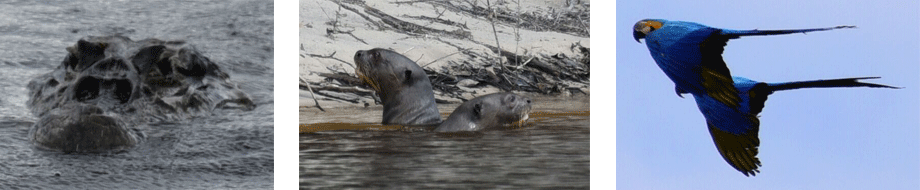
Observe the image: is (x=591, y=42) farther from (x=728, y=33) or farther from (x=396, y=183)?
(x=396, y=183)

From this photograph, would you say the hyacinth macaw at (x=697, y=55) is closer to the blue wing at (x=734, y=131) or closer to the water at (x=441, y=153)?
the blue wing at (x=734, y=131)

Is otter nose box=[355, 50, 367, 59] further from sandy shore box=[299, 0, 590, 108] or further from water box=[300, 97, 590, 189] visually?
water box=[300, 97, 590, 189]

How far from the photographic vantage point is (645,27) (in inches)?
233

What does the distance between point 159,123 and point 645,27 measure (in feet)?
8.08

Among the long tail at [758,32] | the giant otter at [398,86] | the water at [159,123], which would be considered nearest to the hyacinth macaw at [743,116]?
the long tail at [758,32]

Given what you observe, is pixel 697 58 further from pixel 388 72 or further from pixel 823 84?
pixel 388 72

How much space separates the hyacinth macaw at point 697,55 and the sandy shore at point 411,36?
1.33ft

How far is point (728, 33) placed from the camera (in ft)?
19.2

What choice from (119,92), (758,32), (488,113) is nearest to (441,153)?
(488,113)

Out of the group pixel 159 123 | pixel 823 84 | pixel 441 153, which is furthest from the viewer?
pixel 823 84

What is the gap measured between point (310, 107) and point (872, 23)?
2.85 m

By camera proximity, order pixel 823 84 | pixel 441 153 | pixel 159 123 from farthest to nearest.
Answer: pixel 823 84 < pixel 441 153 < pixel 159 123

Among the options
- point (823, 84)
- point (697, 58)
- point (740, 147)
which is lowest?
point (740, 147)

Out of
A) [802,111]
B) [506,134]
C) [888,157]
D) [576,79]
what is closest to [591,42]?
[576,79]
